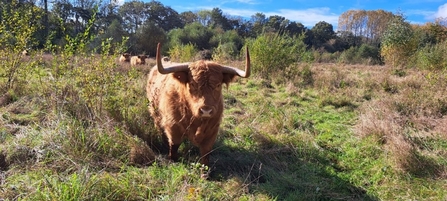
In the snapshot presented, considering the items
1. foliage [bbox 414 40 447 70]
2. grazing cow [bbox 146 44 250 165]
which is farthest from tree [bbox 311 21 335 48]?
grazing cow [bbox 146 44 250 165]

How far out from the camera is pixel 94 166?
11.1 ft

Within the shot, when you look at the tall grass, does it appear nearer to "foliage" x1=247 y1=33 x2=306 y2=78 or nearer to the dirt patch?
the dirt patch

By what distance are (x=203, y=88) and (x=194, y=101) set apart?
20cm

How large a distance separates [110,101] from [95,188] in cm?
200

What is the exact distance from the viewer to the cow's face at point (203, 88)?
11.1ft

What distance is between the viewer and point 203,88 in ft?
11.5

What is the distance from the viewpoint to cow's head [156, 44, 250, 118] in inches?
134

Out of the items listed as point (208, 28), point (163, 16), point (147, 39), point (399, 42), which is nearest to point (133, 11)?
point (163, 16)

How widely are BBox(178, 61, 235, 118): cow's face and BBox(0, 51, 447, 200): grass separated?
643 millimetres

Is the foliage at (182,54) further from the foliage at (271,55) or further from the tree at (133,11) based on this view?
the tree at (133,11)

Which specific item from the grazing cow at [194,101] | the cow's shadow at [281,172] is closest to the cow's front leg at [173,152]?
the grazing cow at [194,101]

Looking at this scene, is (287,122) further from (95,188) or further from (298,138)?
(95,188)

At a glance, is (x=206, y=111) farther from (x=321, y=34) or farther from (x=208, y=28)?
(x=321, y=34)

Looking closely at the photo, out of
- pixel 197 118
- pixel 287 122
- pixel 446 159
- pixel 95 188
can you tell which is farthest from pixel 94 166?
pixel 446 159
